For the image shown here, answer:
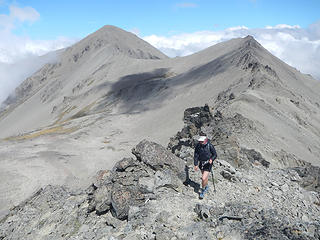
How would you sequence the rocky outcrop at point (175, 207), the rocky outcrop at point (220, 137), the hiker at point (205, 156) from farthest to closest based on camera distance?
the rocky outcrop at point (220, 137) → the hiker at point (205, 156) → the rocky outcrop at point (175, 207)

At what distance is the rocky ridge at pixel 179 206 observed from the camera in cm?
994

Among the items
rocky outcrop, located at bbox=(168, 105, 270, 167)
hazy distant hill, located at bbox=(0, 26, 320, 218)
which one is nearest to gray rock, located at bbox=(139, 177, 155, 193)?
rocky outcrop, located at bbox=(168, 105, 270, 167)

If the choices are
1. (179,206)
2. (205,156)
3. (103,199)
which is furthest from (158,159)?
(103,199)

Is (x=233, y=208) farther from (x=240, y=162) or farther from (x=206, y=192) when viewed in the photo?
(x=240, y=162)

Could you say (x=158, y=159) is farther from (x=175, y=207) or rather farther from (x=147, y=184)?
(x=175, y=207)

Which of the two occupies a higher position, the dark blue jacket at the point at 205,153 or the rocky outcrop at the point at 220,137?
the dark blue jacket at the point at 205,153

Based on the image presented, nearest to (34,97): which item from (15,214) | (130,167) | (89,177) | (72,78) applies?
(72,78)

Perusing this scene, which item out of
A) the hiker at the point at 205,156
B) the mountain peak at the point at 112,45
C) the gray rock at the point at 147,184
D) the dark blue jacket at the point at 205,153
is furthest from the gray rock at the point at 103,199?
the mountain peak at the point at 112,45

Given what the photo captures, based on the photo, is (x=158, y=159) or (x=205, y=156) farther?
(x=158, y=159)

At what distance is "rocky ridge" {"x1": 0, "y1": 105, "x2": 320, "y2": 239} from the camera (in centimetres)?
994

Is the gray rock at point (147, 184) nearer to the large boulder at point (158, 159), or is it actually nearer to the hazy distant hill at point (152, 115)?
the large boulder at point (158, 159)

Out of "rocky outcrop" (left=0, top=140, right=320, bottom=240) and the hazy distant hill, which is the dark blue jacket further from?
the hazy distant hill

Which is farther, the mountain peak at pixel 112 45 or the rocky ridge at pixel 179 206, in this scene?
the mountain peak at pixel 112 45

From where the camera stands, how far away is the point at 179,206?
449 inches
